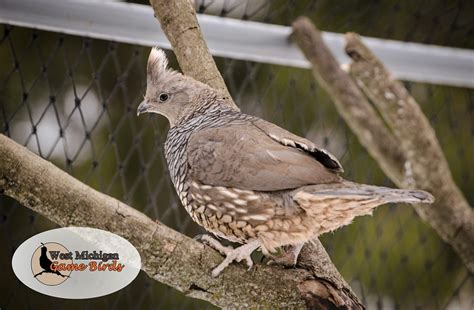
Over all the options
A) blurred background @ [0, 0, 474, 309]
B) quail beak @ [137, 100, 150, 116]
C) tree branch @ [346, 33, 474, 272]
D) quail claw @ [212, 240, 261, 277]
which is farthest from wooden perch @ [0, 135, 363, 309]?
tree branch @ [346, 33, 474, 272]

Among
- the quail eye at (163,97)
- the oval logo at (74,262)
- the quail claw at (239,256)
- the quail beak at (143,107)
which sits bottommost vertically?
the oval logo at (74,262)

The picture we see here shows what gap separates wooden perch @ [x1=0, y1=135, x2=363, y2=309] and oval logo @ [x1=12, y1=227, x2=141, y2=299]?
31 mm

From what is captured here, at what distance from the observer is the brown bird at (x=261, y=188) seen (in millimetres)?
1862

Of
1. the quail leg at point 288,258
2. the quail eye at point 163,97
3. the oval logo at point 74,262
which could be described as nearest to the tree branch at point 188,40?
the quail eye at point 163,97

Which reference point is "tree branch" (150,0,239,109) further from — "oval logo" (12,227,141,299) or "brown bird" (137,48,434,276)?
"oval logo" (12,227,141,299)

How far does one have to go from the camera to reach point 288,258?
1.99 m

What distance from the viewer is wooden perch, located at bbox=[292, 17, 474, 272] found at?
8.89 feet

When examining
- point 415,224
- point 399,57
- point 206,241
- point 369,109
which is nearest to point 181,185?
point 206,241

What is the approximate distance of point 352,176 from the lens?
10.7 ft

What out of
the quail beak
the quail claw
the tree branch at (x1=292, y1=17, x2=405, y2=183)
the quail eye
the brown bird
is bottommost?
the quail claw

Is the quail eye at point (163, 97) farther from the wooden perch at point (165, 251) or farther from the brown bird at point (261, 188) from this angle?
the wooden perch at point (165, 251)

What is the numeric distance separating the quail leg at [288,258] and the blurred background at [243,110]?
0.66 m

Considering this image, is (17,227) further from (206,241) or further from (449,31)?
(449,31)

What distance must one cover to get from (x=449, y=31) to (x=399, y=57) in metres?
0.66
